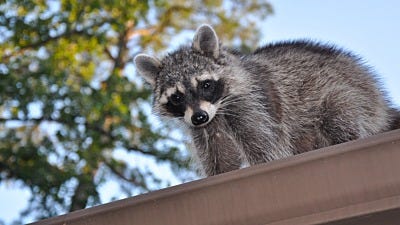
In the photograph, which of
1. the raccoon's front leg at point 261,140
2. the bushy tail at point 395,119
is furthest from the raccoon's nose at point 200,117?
the bushy tail at point 395,119

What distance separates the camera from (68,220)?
92.7 inches

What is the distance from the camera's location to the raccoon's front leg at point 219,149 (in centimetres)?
381

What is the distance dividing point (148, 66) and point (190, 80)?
1.16 ft

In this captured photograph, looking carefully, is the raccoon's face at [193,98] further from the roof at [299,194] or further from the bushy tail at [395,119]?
the roof at [299,194]

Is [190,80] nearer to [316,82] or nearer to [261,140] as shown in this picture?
[261,140]

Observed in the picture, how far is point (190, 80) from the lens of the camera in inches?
148

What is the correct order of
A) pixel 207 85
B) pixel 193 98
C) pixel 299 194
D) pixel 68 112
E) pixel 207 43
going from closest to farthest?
pixel 299 194 → pixel 193 98 → pixel 207 85 → pixel 207 43 → pixel 68 112

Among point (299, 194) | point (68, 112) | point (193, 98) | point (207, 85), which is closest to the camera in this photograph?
point (299, 194)

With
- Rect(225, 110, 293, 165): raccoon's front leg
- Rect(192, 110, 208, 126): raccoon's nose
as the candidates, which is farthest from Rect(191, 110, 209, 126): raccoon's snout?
Rect(225, 110, 293, 165): raccoon's front leg

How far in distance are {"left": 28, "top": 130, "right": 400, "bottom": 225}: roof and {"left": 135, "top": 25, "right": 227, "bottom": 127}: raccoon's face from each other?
140 centimetres

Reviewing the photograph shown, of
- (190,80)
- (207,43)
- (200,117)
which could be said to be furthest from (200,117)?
(207,43)

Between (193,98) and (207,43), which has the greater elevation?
(207,43)

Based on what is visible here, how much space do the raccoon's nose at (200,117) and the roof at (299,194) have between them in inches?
52.7

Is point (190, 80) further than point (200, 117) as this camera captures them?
Yes
